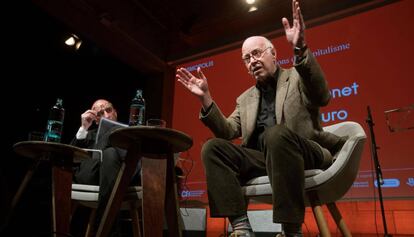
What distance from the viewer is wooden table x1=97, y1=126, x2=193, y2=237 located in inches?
55.0

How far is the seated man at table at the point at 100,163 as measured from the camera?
6.81 ft

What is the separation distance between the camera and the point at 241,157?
5.21 ft

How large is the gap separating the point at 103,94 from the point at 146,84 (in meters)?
0.79

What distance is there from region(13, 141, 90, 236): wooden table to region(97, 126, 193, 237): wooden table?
524mm

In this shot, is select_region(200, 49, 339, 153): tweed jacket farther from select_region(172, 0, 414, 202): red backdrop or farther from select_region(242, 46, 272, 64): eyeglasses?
select_region(172, 0, 414, 202): red backdrop

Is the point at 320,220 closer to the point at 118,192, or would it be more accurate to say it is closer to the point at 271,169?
the point at 271,169

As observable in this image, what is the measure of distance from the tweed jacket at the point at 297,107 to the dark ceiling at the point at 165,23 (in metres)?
2.37

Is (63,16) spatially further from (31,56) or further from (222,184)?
(222,184)

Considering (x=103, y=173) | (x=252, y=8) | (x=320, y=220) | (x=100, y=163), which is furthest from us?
(x=252, y=8)

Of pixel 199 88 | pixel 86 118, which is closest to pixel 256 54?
pixel 199 88

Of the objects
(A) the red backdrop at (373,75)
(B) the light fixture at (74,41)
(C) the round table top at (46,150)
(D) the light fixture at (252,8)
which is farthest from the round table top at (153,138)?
(D) the light fixture at (252,8)

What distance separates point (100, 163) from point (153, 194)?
1.03 m

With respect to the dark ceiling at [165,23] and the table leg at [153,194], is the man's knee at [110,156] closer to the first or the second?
the table leg at [153,194]

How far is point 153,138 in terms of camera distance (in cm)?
150
